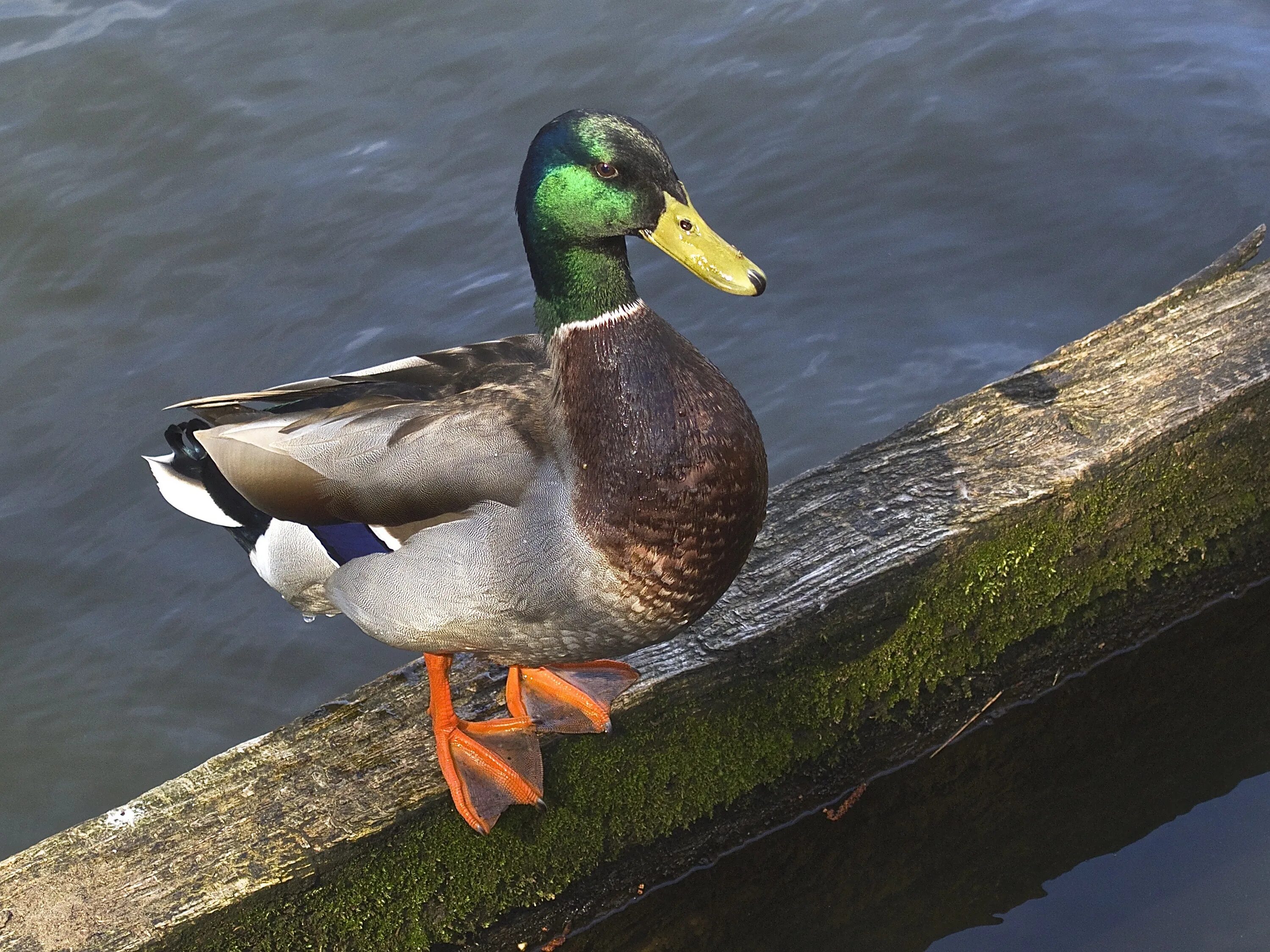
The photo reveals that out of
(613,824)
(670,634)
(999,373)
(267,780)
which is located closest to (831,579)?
(670,634)

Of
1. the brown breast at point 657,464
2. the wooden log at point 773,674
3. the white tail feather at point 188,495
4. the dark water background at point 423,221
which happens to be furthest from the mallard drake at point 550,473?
the dark water background at point 423,221

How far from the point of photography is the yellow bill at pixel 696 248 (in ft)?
8.43

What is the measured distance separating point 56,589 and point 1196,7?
5619 millimetres

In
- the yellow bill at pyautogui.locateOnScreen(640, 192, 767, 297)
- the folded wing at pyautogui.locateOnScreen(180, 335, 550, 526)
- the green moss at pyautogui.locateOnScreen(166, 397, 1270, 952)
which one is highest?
the yellow bill at pyautogui.locateOnScreen(640, 192, 767, 297)

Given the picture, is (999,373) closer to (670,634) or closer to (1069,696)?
(1069,696)

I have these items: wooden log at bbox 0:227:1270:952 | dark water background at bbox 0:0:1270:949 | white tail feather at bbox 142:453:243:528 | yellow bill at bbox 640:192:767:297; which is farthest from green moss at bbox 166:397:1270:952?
dark water background at bbox 0:0:1270:949

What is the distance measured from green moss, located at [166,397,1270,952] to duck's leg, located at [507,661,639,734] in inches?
1.7

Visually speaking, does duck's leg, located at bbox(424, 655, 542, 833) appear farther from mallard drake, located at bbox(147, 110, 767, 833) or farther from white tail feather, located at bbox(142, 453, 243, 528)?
white tail feather, located at bbox(142, 453, 243, 528)

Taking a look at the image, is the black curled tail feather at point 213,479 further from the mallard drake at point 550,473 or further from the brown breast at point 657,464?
the brown breast at point 657,464

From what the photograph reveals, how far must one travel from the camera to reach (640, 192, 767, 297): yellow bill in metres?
2.57

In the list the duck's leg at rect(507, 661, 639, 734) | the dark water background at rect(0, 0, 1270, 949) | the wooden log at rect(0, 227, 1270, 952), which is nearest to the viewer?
the wooden log at rect(0, 227, 1270, 952)

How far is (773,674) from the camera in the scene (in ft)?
9.30

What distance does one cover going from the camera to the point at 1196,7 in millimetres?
6605

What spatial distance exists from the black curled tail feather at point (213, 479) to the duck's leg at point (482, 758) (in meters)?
0.52
